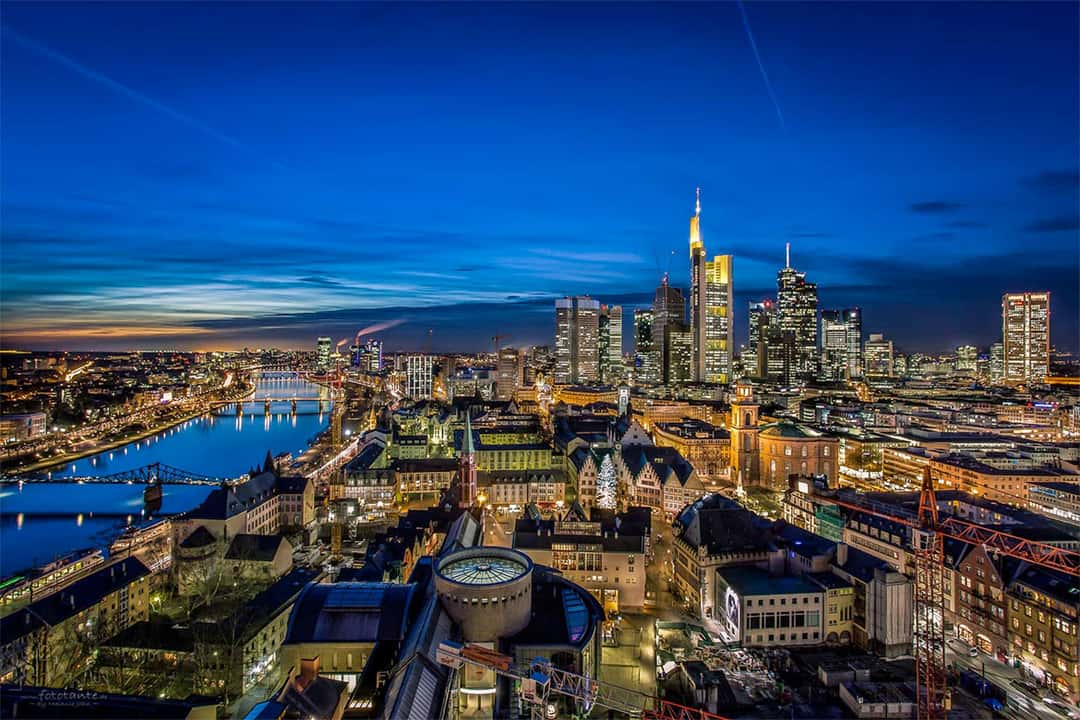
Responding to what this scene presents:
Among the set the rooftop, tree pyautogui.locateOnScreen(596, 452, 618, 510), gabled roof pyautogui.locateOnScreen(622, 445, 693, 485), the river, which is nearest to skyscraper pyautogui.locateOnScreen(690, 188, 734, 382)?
the river

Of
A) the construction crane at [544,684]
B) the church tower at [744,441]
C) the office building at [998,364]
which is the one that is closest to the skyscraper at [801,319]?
the office building at [998,364]

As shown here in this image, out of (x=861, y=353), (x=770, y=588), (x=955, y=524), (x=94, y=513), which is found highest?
(x=861, y=353)

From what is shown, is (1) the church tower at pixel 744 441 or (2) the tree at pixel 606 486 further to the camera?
(1) the church tower at pixel 744 441

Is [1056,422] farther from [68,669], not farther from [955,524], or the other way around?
[68,669]

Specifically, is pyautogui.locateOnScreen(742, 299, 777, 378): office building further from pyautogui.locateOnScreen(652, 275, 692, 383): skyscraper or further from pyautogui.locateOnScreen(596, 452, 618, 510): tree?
pyautogui.locateOnScreen(596, 452, 618, 510): tree

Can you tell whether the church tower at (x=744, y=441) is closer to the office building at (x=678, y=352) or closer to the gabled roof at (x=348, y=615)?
the gabled roof at (x=348, y=615)

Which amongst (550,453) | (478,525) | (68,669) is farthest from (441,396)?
(68,669)

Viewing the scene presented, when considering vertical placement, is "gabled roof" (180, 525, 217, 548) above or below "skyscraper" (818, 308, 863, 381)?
below
